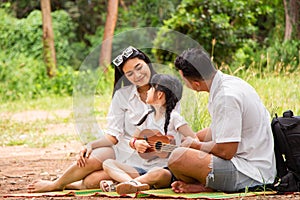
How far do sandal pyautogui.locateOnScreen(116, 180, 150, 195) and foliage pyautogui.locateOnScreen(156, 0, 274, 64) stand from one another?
460 inches

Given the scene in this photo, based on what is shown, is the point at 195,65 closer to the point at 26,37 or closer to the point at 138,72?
the point at 138,72

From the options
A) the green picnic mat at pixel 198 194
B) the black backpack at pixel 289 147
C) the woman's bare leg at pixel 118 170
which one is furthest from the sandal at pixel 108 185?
the black backpack at pixel 289 147

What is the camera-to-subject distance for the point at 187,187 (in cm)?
450

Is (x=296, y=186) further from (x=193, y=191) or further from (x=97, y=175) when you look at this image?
(x=97, y=175)

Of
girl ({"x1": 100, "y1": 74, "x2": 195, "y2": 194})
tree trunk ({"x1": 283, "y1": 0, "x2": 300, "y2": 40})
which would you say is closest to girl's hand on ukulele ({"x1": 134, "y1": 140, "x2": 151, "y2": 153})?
girl ({"x1": 100, "y1": 74, "x2": 195, "y2": 194})

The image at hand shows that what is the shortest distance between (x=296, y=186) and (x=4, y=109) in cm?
1002

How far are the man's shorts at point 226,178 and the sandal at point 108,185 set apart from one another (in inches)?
28.4

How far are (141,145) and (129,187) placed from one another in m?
0.30

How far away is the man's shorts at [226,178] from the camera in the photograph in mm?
4297

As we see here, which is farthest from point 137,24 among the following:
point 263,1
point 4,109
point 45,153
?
point 45,153

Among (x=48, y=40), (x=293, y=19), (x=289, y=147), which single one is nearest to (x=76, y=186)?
(x=289, y=147)

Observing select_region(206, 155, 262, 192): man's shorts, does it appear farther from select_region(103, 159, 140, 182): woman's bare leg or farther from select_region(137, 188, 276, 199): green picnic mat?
select_region(103, 159, 140, 182): woman's bare leg

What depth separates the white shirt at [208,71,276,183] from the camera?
4.16 meters

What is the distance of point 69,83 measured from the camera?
17.2 meters
